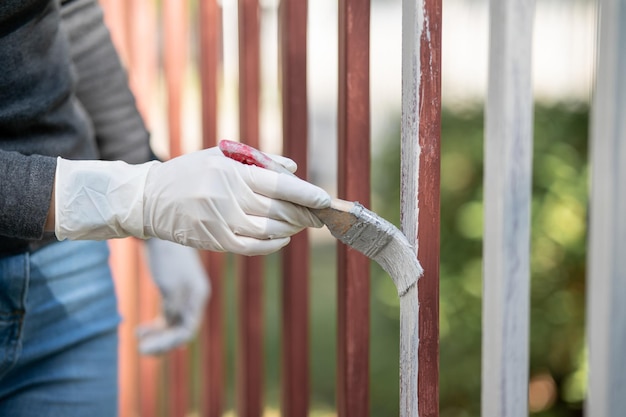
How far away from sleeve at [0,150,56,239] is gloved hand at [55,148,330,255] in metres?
0.03

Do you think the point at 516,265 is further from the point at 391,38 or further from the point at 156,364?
the point at 391,38

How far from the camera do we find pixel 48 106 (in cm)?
136

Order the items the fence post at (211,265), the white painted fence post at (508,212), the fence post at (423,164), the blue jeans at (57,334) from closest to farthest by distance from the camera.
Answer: the fence post at (423,164) → the white painted fence post at (508,212) → the blue jeans at (57,334) → the fence post at (211,265)

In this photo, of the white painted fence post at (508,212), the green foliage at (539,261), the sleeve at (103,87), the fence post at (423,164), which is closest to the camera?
the fence post at (423,164)

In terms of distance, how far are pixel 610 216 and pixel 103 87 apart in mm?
1201

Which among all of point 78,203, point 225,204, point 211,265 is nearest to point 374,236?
point 225,204

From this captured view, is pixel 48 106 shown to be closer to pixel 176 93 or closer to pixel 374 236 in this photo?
pixel 374 236

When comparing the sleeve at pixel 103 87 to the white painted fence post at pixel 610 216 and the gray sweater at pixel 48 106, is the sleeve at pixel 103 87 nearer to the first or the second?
the gray sweater at pixel 48 106

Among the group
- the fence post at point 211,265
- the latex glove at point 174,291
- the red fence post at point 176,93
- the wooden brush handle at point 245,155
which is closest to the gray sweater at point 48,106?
the wooden brush handle at point 245,155

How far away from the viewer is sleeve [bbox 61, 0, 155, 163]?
165 centimetres

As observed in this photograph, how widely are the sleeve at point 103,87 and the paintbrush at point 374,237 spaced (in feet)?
2.65

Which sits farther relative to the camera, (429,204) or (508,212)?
(508,212)

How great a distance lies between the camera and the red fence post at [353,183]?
132cm

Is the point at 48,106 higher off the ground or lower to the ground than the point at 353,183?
higher
